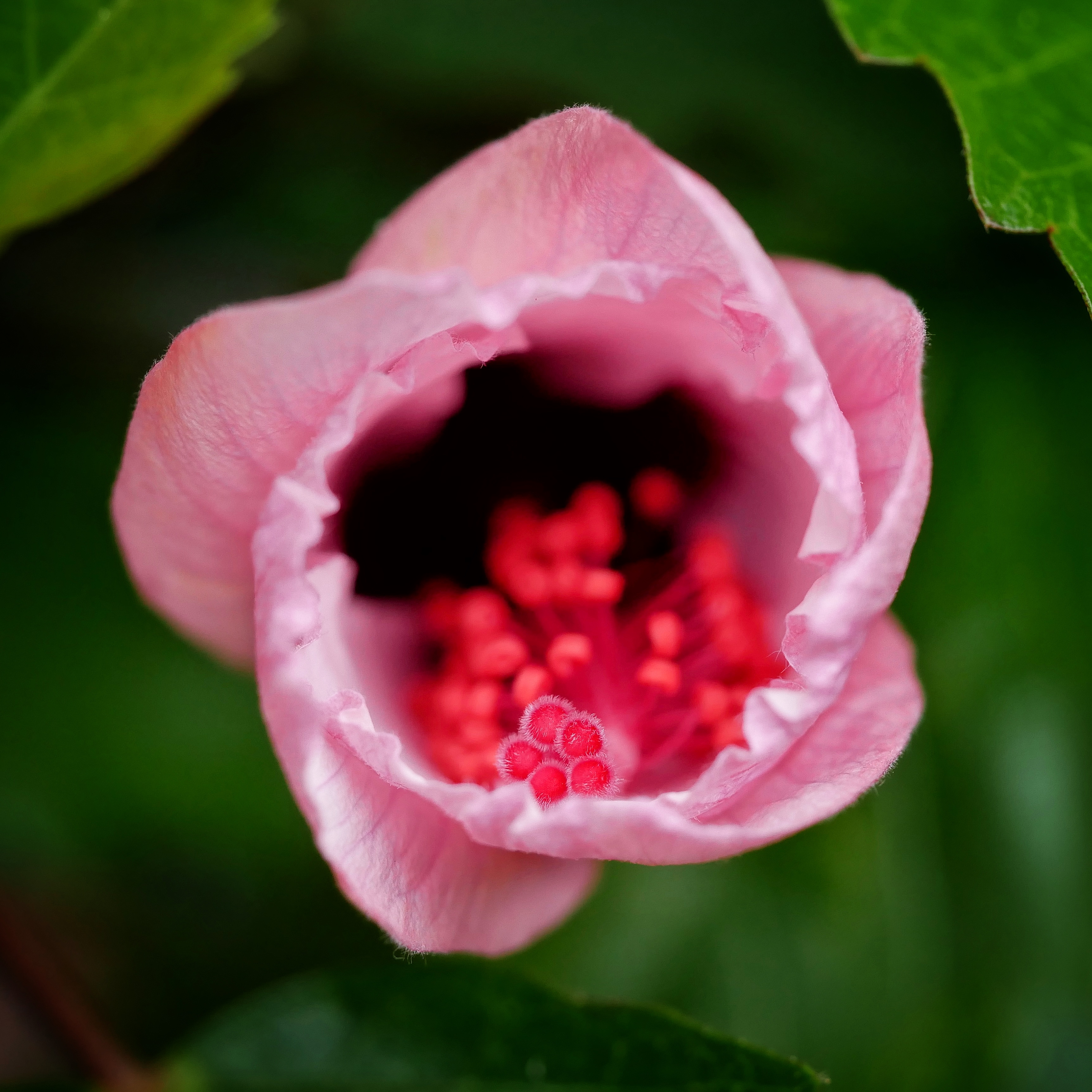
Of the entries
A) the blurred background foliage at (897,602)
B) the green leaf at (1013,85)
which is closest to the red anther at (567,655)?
the green leaf at (1013,85)

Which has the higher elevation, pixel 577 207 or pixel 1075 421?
pixel 577 207

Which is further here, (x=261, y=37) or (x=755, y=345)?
(x=261, y=37)

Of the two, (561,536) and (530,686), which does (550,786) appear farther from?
(561,536)

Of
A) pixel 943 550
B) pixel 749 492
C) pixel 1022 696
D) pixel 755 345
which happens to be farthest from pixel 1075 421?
pixel 755 345

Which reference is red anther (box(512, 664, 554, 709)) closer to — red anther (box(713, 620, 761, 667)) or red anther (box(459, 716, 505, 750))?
red anther (box(459, 716, 505, 750))

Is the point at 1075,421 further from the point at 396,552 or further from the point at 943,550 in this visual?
the point at 396,552

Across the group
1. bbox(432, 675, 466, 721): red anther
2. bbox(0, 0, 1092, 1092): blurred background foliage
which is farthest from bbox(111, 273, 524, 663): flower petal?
bbox(0, 0, 1092, 1092): blurred background foliage

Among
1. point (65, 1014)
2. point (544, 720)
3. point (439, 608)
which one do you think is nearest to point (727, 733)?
point (544, 720)
